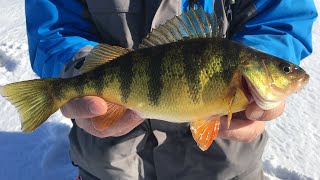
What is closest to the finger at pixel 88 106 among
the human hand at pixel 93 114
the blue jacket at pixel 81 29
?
the human hand at pixel 93 114

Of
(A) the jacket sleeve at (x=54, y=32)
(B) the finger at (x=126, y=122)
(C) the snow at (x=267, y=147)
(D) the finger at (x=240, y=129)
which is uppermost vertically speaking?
(A) the jacket sleeve at (x=54, y=32)

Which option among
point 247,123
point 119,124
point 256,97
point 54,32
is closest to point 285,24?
point 247,123

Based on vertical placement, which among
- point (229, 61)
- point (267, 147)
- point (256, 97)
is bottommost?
point (267, 147)

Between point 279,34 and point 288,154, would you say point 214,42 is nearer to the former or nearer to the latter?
point 279,34

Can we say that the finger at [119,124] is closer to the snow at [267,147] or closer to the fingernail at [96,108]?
the fingernail at [96,108]

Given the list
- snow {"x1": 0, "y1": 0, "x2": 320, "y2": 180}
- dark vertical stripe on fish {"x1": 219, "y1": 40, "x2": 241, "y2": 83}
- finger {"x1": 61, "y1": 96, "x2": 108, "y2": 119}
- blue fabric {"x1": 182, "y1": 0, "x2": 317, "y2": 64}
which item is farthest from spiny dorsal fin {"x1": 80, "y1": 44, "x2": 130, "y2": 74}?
snow {"x1": 0, "y1": 0, "x2": 320, "y2": 180}

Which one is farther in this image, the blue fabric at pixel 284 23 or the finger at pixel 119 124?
the blue fabric at pixel 284 23

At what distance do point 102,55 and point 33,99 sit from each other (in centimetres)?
27

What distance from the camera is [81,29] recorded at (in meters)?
1.91

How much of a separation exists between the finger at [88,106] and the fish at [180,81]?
0.07 ft

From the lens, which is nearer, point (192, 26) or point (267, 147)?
point (192, 26)

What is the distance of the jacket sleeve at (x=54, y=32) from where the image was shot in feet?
5.82

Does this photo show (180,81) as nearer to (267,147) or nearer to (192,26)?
(192,26)

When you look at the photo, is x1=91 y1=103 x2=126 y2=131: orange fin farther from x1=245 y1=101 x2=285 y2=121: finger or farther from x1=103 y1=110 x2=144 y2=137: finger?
x1=245 y1=101 x2=285 y2=121: finger
